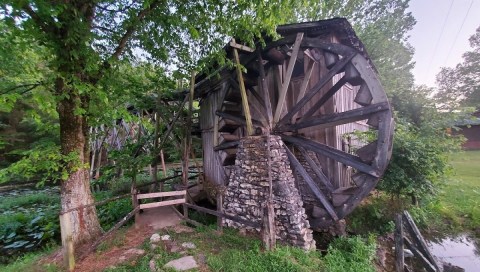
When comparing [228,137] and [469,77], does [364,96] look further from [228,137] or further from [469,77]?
[469,77]

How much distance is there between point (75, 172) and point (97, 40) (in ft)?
8.21

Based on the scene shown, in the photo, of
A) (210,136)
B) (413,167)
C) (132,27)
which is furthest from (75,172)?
(413,167)

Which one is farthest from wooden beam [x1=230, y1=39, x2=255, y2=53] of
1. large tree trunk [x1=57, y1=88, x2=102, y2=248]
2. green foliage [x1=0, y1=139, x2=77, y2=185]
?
green foliage [x1=0, y1=139, x2=77, y2=185]

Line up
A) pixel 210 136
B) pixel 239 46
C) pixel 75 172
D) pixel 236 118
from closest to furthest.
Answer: pixel 75 172 → pixel 239 46 → pixel 236 118 → pixel 210 136

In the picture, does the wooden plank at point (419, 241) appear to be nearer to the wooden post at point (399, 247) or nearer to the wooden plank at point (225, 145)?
the wooden post at point (399, 247)

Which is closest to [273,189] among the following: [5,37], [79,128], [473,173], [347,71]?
[347,71]

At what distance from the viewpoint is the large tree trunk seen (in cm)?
413

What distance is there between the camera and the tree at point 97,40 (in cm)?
343

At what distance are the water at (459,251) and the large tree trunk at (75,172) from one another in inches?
310

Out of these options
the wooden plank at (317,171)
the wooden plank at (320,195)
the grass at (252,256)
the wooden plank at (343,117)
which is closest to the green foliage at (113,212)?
the grass at (252,256)

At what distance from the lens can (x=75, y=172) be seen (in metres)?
4.25

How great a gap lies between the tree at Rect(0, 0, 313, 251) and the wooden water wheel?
1037mm

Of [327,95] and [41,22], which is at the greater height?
[41,22]

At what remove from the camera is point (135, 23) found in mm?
3982
